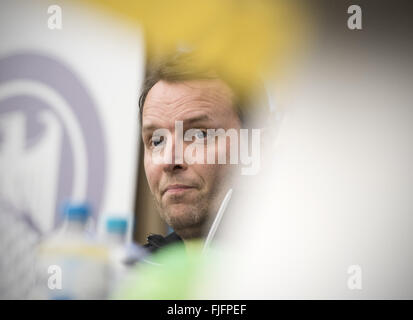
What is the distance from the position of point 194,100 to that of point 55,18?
19.6 inches

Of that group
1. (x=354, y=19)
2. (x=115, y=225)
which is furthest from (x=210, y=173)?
(x=354, y=19)

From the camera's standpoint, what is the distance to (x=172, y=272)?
50.3 inches

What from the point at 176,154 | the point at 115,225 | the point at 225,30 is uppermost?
the point at 225,30

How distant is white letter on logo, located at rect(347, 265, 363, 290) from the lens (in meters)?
1.29

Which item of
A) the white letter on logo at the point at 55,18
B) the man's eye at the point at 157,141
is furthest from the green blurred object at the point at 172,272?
the white letter on logo at the point at 55,18

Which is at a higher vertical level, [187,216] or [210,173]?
[210,173]

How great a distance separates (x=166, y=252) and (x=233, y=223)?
0.22 metres

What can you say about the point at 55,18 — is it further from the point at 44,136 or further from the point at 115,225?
the point at 115,225

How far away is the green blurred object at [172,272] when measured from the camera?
1271 mm

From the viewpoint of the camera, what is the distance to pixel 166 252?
4.19 feet

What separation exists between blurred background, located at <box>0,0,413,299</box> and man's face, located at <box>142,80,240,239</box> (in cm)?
5

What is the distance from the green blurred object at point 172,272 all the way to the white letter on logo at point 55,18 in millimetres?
758

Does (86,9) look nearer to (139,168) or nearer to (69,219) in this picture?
(139,168)
